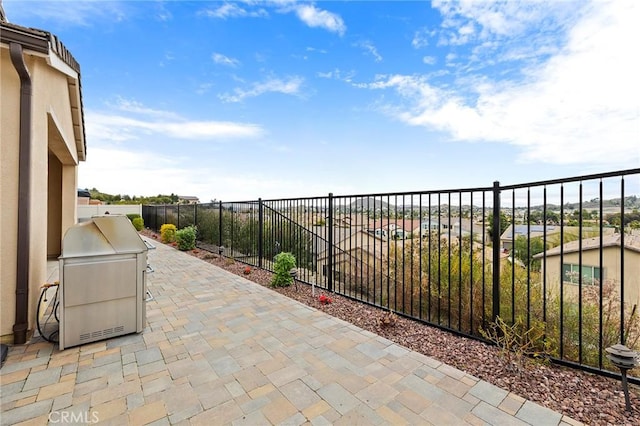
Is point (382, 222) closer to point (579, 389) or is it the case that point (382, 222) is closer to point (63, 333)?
point (579, 389)

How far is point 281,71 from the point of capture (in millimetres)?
8430

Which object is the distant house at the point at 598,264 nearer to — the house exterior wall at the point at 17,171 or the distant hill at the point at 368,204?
the distant hill at the point at 368,204

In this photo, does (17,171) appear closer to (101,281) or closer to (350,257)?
(101,281)

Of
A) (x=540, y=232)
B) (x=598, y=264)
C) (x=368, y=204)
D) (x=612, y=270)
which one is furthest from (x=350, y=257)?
(x=612, y=270)

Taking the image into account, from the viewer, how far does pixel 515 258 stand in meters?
2.93

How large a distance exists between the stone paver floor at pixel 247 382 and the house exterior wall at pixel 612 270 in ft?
4.70

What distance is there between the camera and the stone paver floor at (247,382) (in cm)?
179

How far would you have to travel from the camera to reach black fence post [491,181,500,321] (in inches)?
109

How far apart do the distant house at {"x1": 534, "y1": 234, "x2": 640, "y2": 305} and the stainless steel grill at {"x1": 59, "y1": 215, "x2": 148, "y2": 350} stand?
4.17 metres

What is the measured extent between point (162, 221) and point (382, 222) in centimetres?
1428

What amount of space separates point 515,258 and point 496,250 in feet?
0.99

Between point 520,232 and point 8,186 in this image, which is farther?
point 520,232

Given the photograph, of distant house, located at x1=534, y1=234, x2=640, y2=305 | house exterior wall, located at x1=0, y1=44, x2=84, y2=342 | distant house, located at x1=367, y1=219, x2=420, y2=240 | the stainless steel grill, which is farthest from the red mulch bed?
house exterior wall, located at x1=0, y1=44, x2=84, y2=342

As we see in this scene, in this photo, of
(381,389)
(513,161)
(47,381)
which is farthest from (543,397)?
(513,161)
